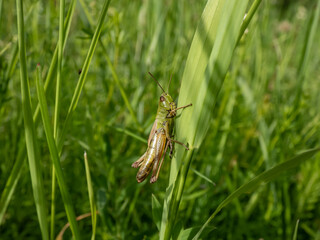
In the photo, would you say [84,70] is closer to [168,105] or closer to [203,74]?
[203,74]

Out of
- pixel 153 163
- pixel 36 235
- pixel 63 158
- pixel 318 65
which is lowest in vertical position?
pixel 36 235

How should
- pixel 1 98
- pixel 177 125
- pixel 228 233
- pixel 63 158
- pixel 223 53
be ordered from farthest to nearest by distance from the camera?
pixel 63 158 → pixel 228 233 → pixel 1 98 → pixel 177 125 → pixel 223 53

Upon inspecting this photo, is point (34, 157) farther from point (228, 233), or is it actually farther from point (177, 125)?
point (228, 233)

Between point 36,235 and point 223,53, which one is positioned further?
point 36,235

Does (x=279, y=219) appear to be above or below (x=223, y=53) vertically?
below

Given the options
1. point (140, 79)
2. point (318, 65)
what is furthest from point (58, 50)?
point (318, 65)

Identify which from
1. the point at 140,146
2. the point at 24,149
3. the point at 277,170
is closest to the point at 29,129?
the point at 24,149

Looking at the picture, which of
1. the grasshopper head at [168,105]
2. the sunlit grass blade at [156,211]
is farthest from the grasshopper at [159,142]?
the sunlit grass blade at [156,211]
